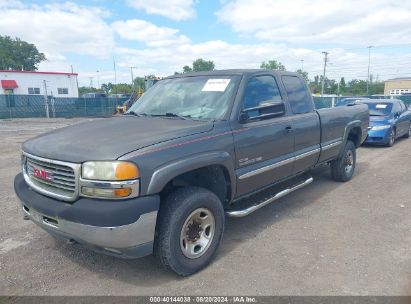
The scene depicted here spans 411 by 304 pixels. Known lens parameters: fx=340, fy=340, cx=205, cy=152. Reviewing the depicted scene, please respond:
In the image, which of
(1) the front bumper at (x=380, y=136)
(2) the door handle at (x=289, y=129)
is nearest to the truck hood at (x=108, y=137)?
(2) the door handle at (x=289, y=129)

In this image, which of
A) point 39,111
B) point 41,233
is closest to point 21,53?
point 39,111

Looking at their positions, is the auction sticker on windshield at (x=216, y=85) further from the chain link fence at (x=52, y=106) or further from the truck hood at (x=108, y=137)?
the chain link fence at (x=52, y=106)

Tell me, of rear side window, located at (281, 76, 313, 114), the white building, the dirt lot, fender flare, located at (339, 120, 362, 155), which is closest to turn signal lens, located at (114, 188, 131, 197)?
the dirt lot

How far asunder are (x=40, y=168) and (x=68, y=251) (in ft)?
3.72

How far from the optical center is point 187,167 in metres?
3.03

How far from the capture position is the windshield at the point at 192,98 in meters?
3.78

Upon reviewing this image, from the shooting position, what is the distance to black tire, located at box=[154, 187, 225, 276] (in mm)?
2969

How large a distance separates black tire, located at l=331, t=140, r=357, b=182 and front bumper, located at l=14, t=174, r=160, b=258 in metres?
4.40

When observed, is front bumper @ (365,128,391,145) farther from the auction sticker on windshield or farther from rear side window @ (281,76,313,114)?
the auction sticker on windshield

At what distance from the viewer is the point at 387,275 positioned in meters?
3.19

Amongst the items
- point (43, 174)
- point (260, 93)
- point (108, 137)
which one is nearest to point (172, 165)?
point (108, 137)

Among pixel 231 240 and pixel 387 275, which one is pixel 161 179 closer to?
pixel 231 240

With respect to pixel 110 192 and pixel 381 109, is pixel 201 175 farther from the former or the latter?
pixel 381 109

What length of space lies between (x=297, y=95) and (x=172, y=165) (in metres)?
2.78
